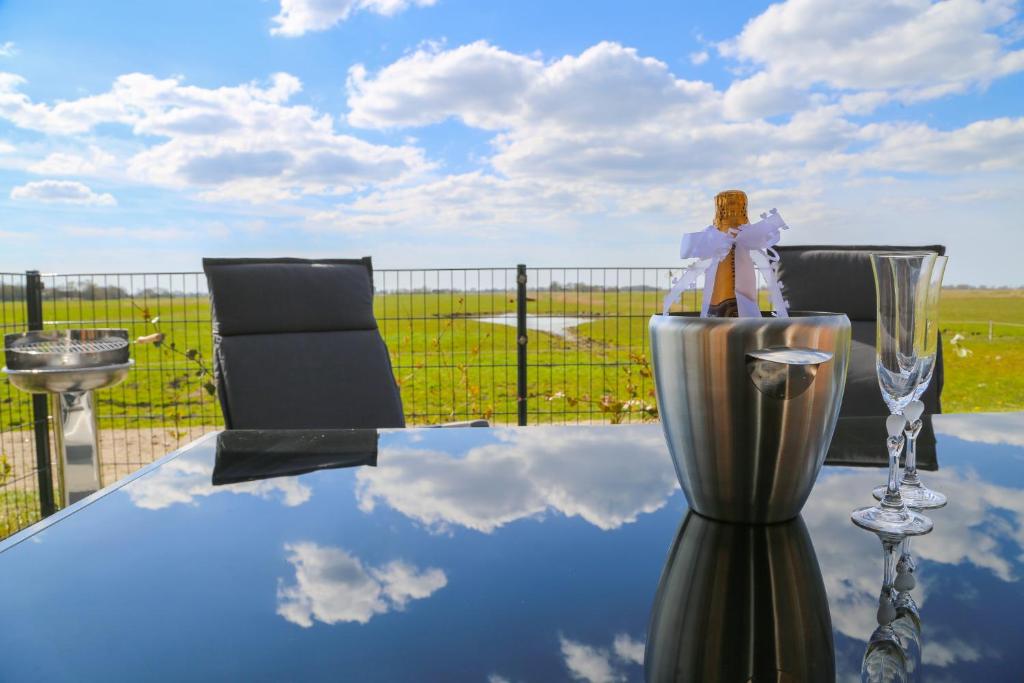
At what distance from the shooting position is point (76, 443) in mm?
2814

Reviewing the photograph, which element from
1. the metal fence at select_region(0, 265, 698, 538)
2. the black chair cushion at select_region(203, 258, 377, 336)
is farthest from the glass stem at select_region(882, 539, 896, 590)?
the metal fence at select_region(0, 265, 698, 538)

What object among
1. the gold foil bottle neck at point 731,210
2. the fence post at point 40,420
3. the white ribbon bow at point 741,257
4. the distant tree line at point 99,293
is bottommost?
the fence post at point 40,420

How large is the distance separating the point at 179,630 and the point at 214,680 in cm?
10

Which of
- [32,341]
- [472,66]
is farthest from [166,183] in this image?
[32,341]

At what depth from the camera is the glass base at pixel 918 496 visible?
85 centimetres

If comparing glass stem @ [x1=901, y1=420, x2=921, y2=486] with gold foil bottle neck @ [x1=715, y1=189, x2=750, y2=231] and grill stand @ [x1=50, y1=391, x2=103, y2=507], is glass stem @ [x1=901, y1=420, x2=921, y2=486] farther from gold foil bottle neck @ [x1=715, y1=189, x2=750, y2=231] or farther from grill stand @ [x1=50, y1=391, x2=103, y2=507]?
Answer: grill stand @ [x1=50, y1=391, x2=103, y2=507]

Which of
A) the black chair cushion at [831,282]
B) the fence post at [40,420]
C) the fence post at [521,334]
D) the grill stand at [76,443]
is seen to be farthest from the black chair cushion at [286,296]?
the fence post at [40,420]

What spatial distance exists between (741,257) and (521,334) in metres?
3.64

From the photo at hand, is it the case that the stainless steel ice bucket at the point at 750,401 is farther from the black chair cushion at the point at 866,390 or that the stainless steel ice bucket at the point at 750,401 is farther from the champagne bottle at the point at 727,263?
the black chair cushion at the point at 866,390

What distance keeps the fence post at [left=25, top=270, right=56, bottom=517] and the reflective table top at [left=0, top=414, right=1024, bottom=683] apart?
12.0 ft

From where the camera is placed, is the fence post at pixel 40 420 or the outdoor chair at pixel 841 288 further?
the fence post at pixel 40 420

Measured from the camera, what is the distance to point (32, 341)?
2.82m

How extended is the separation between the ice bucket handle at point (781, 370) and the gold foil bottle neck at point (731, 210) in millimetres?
161

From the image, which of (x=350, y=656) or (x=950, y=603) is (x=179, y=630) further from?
(x=950, y=603)
